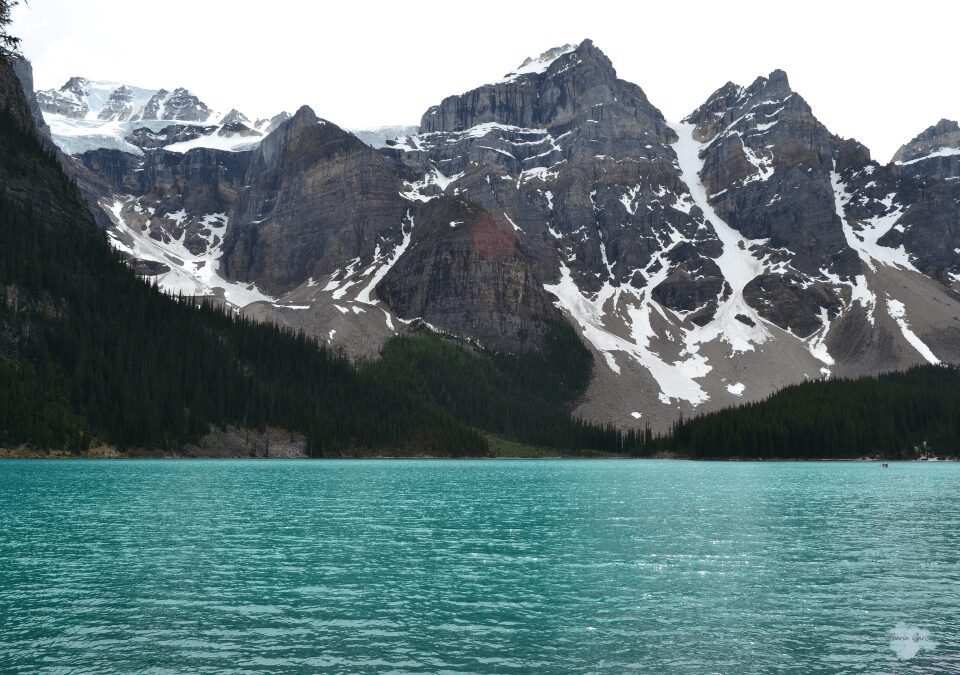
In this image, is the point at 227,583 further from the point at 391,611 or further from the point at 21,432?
the point at 21,432

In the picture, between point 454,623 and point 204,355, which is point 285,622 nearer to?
point 454,623

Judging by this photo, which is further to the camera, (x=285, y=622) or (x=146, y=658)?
(x=285, y=622)

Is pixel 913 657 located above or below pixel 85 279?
below

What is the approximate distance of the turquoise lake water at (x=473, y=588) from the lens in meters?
24.2

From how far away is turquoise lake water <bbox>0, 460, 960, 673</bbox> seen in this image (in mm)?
24250

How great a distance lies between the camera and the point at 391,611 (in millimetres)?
29531

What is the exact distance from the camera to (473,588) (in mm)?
33750

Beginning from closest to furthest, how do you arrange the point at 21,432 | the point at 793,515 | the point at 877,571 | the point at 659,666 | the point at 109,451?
the point at 659,666
the point at 877,571
the point at 793,515
the point at 21,432
the point at 109,451

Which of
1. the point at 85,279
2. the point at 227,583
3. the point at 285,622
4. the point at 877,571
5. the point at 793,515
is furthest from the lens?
the point at 85,279

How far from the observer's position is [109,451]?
151500mm

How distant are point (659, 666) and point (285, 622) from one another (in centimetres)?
1236

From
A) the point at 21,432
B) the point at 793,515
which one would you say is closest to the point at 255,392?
the point at 21,432

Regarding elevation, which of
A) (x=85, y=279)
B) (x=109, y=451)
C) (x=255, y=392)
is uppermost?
(x=85, y=279)

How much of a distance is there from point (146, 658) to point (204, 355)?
183 metres
